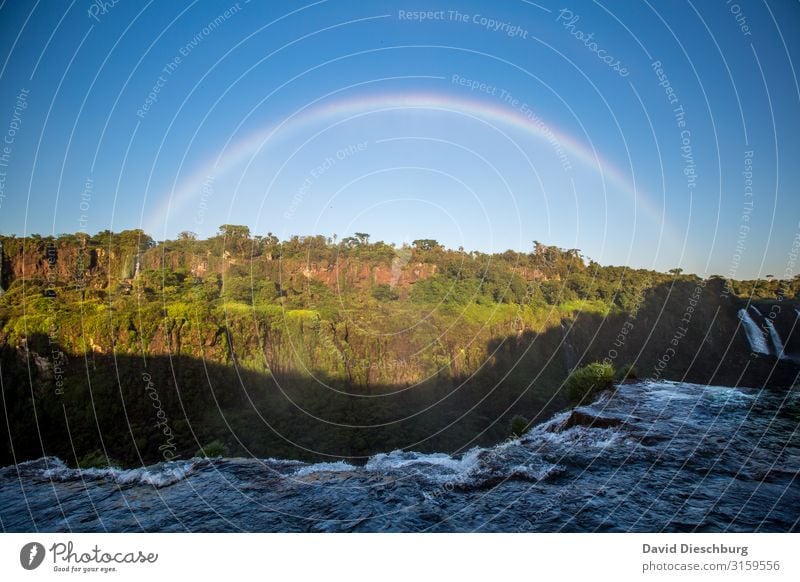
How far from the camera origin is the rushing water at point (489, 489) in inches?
185

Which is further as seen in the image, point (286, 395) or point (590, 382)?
point (286, 395)

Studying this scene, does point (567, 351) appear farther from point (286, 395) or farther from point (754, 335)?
point (286, 395)

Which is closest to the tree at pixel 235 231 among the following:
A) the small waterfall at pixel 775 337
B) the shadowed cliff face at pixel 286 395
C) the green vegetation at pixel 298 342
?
the green vegetation at pixel 298 342

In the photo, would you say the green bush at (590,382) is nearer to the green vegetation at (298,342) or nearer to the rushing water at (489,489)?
the green vegetation at (298,342)

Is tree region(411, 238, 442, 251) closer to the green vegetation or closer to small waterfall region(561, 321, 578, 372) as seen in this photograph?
the green vegetation

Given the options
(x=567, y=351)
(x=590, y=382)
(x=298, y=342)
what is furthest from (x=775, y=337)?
(x=298, y=342)

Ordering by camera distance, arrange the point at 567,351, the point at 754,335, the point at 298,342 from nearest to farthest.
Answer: the point at 754,335
the point at 298,342
the point at 567,351

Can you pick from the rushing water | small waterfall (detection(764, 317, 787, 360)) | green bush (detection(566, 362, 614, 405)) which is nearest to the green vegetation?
green bush (detection(566, 362, 614, 405))

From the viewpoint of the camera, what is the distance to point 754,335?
819 inches

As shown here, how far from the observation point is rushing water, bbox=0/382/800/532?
185 inches

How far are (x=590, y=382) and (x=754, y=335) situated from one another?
16.6m

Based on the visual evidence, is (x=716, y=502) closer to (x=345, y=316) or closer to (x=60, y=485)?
(x=60, y=485)

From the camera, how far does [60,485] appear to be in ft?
20.6

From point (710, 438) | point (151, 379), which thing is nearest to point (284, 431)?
point (151, 379)
